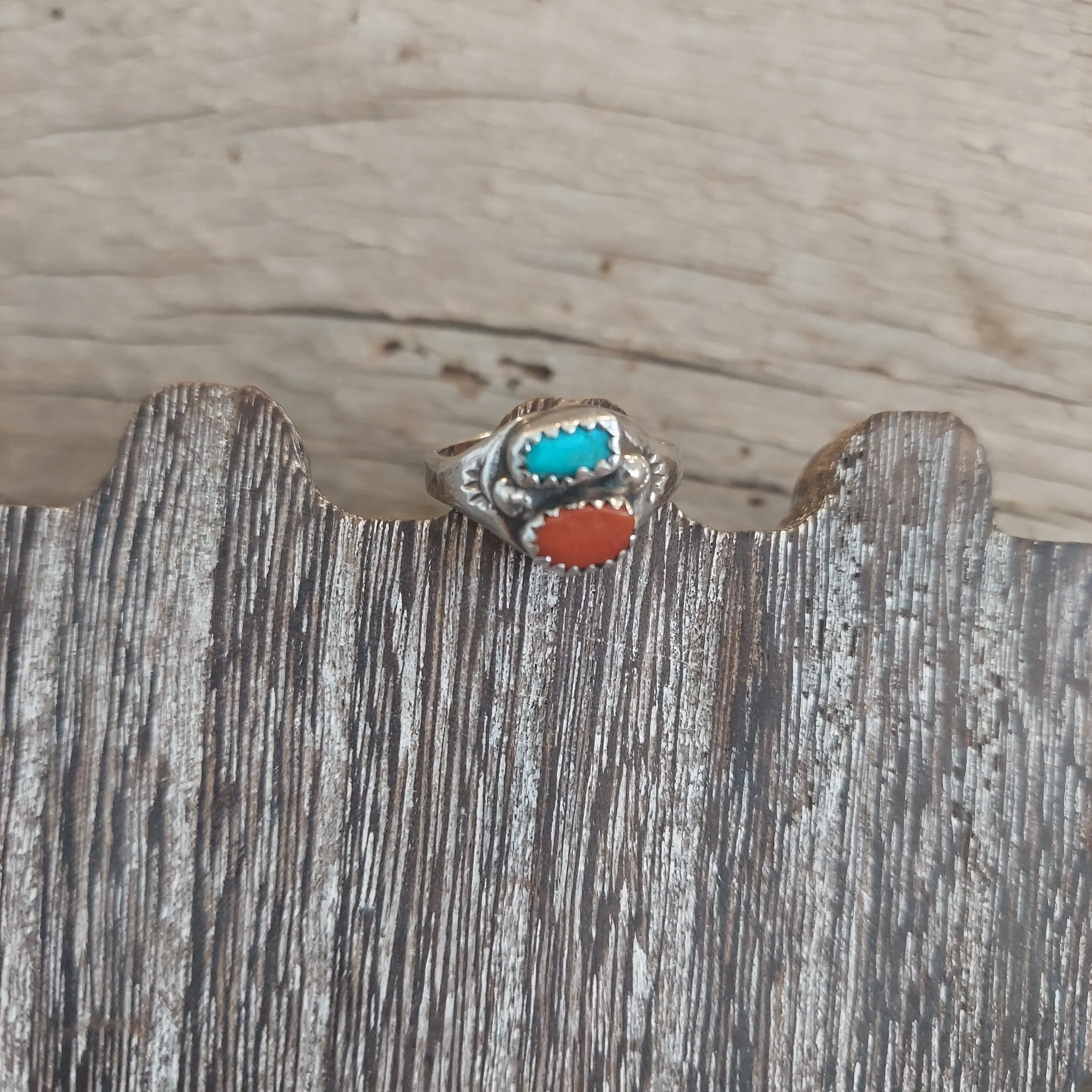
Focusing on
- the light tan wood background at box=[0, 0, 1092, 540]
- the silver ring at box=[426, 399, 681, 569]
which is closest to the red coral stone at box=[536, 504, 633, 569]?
the silver ring at box=[426, 399, 681, 569]

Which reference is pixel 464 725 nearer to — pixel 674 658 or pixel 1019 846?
pixel 674 658

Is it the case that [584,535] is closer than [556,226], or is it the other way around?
[584,535]

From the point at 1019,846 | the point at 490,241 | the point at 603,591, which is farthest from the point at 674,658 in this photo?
the point at 490,241

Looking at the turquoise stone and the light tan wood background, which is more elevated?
the light tan wood background

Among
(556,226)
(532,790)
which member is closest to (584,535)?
(532,790)

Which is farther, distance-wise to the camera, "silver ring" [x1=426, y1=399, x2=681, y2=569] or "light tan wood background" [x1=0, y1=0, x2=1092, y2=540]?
"light tan wood background" [x1=0, y1=0, x2=1092, y2=540]

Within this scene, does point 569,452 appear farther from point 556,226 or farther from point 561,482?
point 556,226

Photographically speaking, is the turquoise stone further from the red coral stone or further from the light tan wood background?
the light tan wood background
